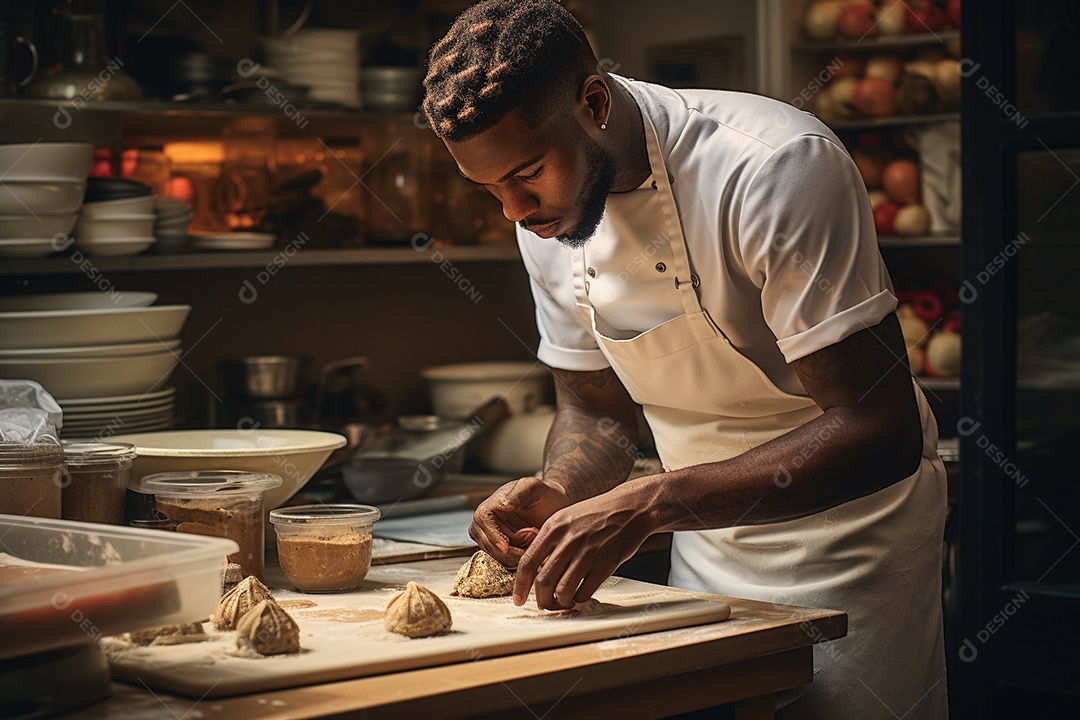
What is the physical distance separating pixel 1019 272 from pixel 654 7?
1855 mm

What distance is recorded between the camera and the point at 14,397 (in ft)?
6.50

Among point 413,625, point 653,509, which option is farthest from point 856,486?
point 413,625

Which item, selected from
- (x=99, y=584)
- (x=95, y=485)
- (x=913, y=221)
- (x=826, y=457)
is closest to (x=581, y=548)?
(x=826, y=457)

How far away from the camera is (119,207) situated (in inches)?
100

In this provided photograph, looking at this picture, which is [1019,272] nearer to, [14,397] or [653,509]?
[653,509]

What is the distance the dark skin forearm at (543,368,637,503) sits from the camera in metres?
1.94

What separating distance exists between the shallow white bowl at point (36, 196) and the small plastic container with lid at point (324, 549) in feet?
3.27

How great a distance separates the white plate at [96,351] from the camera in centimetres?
231

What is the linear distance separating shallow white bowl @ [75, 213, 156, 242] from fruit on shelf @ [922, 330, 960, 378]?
227 centimetres

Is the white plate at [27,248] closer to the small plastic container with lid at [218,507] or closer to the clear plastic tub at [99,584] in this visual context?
the small plastic container with lid at [218,507]

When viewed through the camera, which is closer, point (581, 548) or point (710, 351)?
point (581, 548)

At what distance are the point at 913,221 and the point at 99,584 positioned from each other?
121 inches

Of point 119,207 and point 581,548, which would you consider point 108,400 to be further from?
point 581,548

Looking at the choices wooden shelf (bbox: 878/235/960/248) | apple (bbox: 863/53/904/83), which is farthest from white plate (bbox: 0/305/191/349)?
apple (bbox: 863/53/904/83)
